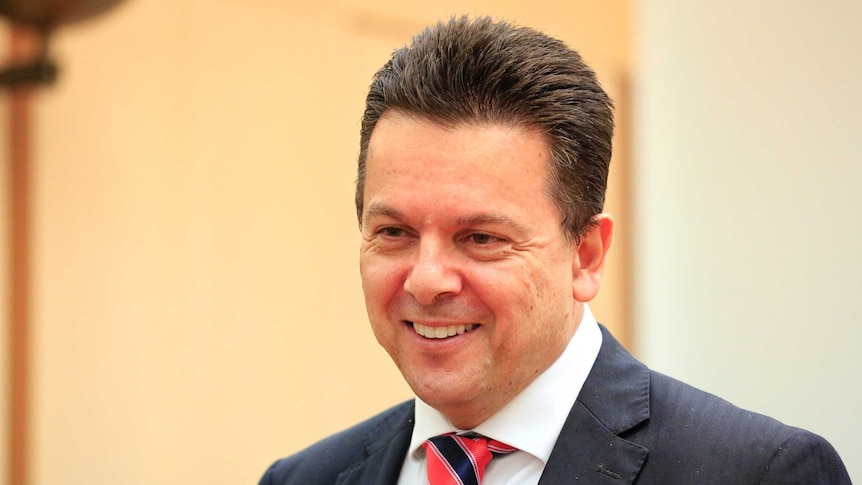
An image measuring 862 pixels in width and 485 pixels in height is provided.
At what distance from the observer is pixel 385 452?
2070 mm

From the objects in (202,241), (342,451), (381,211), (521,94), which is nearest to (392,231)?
(381,211)

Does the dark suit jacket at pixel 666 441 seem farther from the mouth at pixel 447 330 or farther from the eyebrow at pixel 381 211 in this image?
the eyebrow at pixel 381 211

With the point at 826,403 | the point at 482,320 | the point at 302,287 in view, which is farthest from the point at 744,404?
the point at 302,287

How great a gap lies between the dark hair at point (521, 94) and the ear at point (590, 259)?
0.03 m

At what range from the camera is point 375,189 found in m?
1.82

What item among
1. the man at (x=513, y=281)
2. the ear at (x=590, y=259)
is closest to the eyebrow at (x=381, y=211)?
the man at (x=513, y=281)

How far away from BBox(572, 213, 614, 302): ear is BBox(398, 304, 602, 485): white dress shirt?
0.32 feet

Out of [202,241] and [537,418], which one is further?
[202,241]

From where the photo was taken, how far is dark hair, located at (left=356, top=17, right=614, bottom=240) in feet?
5.79

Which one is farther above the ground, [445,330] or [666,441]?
[445,330]

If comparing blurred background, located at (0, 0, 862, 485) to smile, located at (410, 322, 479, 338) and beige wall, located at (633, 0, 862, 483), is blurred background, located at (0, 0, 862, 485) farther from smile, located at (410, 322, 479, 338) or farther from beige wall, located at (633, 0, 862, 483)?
smile, located at (410, 322, 479, 338)

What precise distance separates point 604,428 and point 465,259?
0.39 m

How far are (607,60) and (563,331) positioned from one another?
361 centimetres

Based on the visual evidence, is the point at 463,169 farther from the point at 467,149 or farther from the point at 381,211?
the point at 381,211
